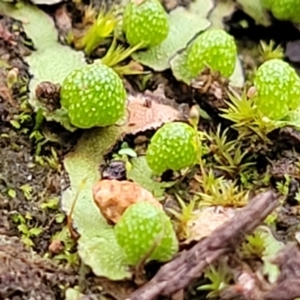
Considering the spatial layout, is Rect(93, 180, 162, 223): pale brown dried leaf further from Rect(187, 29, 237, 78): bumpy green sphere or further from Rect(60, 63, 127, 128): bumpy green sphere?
Rect(187, 29, 237, 78): bumpy green sphere

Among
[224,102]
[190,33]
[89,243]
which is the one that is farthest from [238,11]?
[89,243]

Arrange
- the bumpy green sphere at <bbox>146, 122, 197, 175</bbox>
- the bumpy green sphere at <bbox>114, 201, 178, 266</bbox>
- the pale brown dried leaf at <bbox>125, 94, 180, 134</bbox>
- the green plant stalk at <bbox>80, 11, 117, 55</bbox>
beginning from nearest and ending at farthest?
the bumpy green sphere at <bbox>114, 201, 178, 266</bbox> < the bumpy green sphere at <bbox>146, 122, 197, 175</bbox> < the pale brown dried leaf at <bbox>125, 94, 180, 134</bbox> < the green plant stalk at <bbox>80, 11, 117, 55</bbox>

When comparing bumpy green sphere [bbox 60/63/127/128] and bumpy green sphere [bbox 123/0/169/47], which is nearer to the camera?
bumpy green sphere [bbox 60/63/127/128]

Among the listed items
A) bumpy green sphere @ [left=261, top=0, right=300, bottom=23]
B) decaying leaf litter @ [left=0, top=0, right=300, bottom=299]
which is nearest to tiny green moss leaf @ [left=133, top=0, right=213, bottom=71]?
decaying leaf litter @ [left=0, top=0, right=300, bottom=299]

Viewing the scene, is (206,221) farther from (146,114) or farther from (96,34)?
(96,34)

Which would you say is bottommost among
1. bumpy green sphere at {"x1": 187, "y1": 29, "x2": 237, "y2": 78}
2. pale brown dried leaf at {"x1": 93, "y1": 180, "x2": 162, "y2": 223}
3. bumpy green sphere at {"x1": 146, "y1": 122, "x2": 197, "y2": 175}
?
pale brown dried leaf at {"x1": 93, "y1": 180, "x2": 162, "y2": 223}

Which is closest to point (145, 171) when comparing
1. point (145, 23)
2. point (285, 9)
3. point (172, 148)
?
point (172, 148)

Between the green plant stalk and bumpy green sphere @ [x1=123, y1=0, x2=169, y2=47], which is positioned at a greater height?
bumpy green sphere @ [x1=123, y1=0, x2=169, y2=47]
